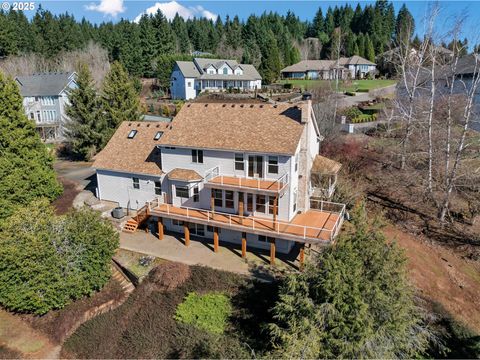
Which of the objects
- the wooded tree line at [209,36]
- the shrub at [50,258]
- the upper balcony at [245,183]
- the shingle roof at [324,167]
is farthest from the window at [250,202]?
the wooded tree line at [209,36]

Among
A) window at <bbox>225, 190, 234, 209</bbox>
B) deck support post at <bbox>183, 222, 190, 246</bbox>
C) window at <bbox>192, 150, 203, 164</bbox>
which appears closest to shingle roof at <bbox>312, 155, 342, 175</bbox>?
window at <bbox>225, 190, 234, 209</bbox>

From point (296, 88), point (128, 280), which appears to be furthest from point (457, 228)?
point (296, 88)

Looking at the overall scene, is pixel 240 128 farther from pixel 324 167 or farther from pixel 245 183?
pixel 324 167

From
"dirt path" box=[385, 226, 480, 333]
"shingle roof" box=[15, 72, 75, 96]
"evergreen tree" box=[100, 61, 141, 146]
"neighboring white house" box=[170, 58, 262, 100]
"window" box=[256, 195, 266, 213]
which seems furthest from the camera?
"neighboring white house" box=[170, 58, 262, 100]

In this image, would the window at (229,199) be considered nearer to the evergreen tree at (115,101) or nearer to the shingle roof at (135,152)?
the shingle roof at (135,152)

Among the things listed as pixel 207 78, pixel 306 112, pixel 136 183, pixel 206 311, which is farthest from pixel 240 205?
pixel 207 78

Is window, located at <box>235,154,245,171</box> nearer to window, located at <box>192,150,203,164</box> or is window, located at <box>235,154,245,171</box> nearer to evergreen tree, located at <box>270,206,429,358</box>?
window, located at <box>192,150,203,164</box>

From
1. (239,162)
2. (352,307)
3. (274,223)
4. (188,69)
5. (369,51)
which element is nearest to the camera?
(352,307)
